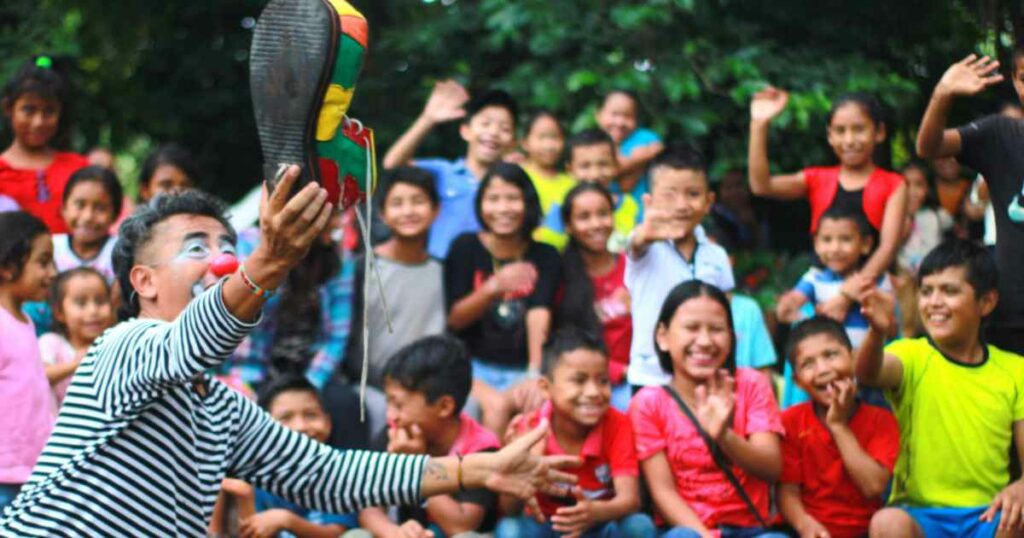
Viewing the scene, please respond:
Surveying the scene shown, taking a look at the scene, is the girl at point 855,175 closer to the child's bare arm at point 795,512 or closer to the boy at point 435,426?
the child's bare arm at point 795,512

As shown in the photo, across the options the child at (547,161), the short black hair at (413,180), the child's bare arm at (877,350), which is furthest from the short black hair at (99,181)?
the child's bare arm at (877,350)

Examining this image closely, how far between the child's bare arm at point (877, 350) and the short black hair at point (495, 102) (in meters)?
2.15

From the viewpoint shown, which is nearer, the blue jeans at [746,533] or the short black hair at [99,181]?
the blue jeans at [746,533]

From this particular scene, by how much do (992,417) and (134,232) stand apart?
264 centimetres

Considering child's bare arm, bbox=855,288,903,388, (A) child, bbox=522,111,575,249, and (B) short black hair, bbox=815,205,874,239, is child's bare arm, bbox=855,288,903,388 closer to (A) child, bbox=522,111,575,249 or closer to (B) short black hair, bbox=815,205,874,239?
(B) short black hair, bbox=815,205,874,239

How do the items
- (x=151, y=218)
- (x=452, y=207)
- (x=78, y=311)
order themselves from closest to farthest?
(x=151, y=218), (x=78, y=311), (x=452, y=207)

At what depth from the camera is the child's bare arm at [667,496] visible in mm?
4449

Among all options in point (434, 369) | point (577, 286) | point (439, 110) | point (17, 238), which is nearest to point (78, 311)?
point (17, 238)

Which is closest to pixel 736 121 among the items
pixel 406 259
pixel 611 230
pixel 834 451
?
pixel 611 230

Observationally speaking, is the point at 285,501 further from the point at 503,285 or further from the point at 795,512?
the point at 795,512

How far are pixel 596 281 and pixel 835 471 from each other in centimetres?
134

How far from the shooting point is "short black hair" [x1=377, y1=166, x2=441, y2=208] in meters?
5.60

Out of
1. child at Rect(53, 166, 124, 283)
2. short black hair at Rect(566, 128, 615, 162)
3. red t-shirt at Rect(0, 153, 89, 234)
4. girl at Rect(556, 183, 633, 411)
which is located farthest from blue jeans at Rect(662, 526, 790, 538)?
red t-shirt at Rect(0, 153, 89, 234)

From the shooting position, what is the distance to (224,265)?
314 centimetres
